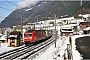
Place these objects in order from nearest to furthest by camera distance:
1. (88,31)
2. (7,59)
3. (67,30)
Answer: (7,59)
(67,30)
(88,31)

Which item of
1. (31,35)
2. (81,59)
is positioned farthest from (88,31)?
(81,59)

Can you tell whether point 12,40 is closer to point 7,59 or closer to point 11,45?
point 11,45

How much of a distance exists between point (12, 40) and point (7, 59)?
1720 cm

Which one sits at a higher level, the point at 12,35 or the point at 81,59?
the point at 12,35

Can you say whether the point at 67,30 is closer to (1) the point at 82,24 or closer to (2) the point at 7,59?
(1) the point at 82,24

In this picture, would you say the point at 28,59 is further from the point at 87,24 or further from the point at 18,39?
the point at 87,24

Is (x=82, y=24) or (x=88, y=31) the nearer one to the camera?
(x=88, y=31)

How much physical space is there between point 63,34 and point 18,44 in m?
41.4

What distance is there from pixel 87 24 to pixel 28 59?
3363 inches

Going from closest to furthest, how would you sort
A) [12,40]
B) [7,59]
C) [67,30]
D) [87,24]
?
[7,59], [12,40], [67,30], [87,24]

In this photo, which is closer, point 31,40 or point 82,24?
point 31,40

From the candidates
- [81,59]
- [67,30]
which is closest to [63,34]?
[67,30]

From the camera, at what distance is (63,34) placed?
79.3 metres

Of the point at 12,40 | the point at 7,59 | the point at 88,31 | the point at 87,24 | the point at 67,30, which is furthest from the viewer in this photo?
the point at 87,24
